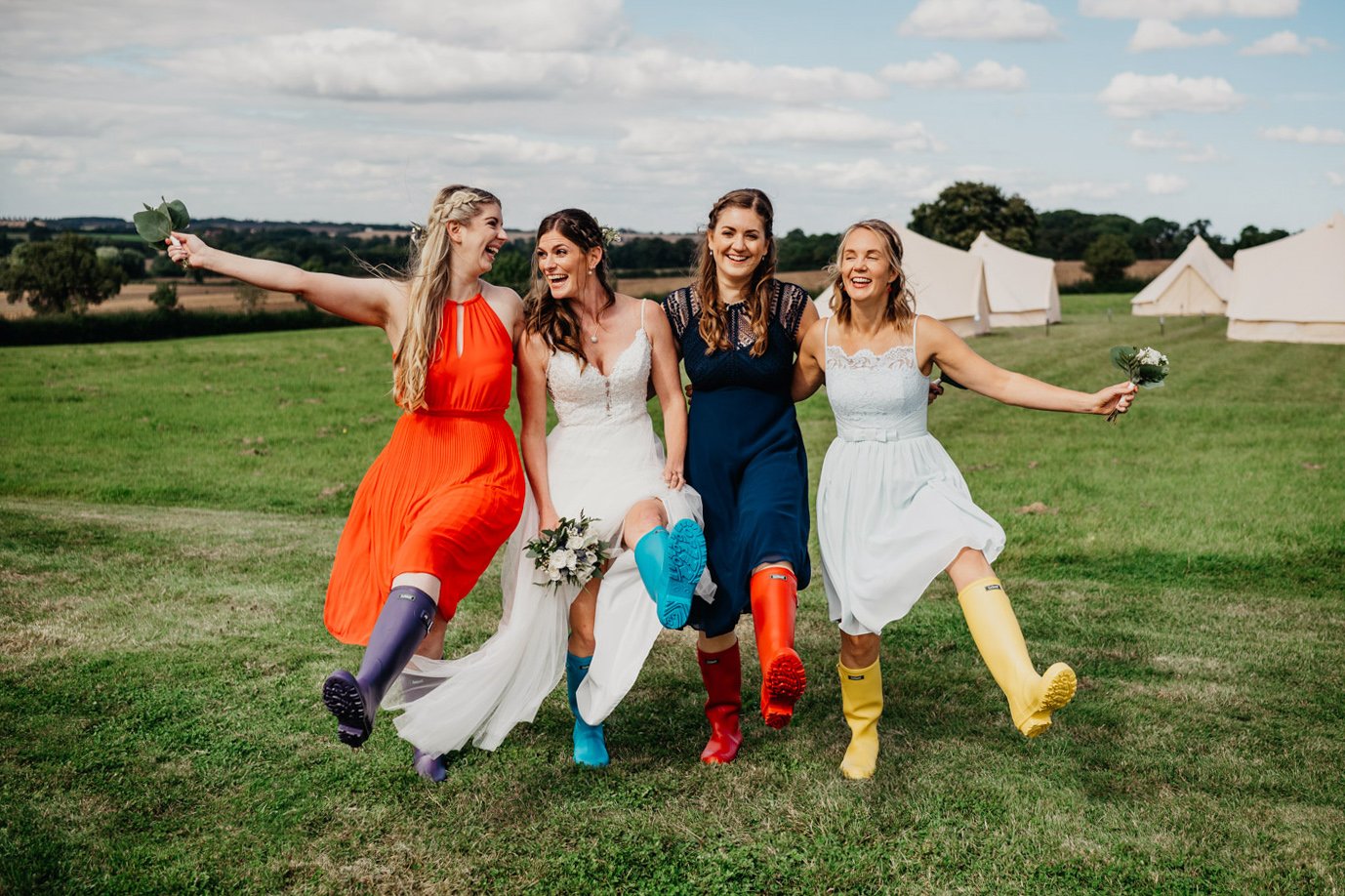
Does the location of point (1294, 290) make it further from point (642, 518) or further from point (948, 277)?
point (642, 518)

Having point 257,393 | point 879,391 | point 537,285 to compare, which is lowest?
point 257,393

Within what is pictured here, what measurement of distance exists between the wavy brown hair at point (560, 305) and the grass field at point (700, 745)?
5.91ft

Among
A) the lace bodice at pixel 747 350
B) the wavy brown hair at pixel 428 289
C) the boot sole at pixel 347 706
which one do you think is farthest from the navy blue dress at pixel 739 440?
the boot sole at pixel 347 706

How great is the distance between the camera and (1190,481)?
1190 centimetres

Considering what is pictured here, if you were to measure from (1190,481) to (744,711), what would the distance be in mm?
8411

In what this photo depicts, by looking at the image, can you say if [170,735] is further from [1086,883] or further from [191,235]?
[1086,883]

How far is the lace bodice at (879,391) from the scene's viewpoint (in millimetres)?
4547

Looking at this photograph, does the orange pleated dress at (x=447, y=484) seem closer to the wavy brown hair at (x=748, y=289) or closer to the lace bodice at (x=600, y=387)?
the lace bodice at (x=600, y=387)

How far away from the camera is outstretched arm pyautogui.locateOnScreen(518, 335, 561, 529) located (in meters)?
4.66

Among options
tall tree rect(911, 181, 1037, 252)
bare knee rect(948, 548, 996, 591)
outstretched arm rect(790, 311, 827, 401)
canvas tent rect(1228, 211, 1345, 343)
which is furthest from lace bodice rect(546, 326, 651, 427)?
tall tree rect(911, 181, 1037, 252)

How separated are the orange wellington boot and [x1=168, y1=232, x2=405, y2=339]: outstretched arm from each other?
1.79 metres

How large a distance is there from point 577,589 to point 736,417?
1.00 metres

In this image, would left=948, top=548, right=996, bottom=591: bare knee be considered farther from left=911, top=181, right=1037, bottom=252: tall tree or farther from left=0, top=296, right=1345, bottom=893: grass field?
left=911, top=181, right=1037, bottom=252: tall tree

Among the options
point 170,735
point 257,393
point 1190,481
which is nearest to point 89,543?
point 170,735
